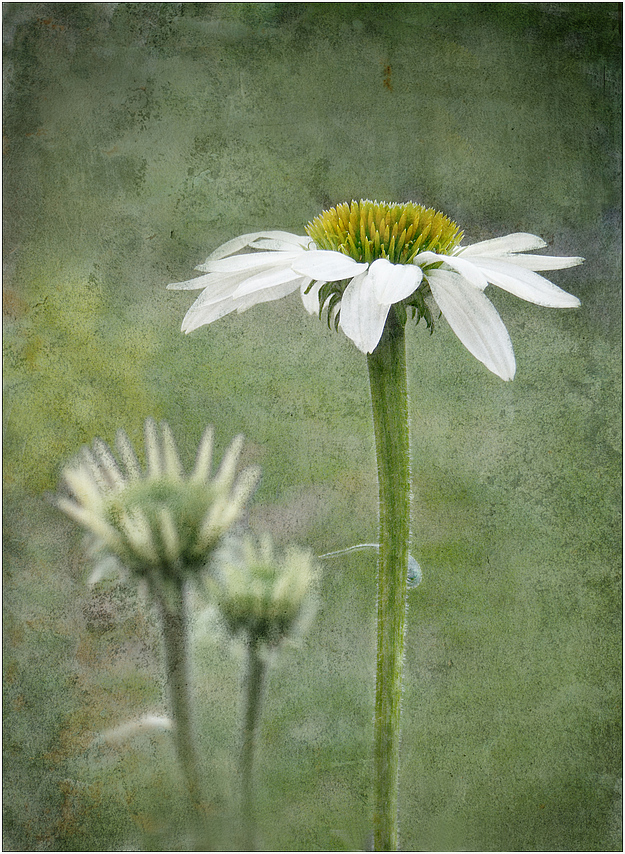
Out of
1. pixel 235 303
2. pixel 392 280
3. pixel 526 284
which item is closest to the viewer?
pixel 392 280

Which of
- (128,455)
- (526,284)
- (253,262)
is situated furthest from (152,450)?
(526,284)

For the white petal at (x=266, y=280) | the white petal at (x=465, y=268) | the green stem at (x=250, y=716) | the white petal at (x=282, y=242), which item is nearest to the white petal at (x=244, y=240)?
the white petal at (x=282, y=242)

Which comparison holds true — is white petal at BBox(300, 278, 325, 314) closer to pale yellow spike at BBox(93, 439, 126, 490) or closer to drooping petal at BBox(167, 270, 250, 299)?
drooping petal at BBox(167, 270, 250, 299)

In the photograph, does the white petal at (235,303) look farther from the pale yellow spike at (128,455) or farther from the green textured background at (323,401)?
the pale yellow spike at (128,455)

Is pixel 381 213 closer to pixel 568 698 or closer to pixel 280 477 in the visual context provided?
pixel 280 477

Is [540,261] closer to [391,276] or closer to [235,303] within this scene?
[391,276]

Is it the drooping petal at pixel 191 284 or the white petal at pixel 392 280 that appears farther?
the drooping petal at pixel 191 284

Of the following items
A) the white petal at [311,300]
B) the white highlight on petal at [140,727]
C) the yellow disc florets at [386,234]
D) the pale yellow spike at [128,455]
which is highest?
the yellow disc florets at [386,234]
